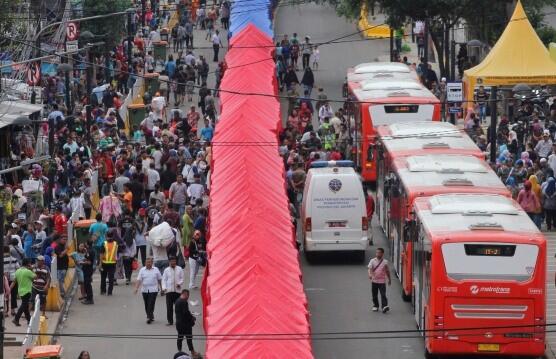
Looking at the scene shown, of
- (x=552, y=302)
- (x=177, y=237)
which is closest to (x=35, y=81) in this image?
(x=177, y=237)

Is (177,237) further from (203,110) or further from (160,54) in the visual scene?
(160,54)

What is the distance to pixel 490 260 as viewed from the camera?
→ 30.9 m

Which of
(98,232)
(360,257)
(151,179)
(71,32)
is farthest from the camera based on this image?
(71,32)

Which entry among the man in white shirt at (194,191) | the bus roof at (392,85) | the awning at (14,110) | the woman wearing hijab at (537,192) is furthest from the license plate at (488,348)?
the awning at (14,110)

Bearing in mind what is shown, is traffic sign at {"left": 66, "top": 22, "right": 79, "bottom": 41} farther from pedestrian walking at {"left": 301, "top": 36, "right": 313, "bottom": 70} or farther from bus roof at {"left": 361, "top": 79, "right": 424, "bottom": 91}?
pedestrian walking at {"left": 301, "top": 36, "right": 313, "bottom": 70}

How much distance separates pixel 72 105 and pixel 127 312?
68.0 feet

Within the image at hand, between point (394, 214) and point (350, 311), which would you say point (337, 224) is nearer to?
point (394, 214)

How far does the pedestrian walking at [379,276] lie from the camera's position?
116ft

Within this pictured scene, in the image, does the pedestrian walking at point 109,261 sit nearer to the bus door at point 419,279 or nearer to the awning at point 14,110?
the bus door at point 419,279

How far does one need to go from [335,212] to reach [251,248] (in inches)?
285

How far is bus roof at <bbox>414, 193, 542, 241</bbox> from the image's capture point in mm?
31359

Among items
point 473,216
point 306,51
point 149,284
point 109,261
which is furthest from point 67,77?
point 473,216

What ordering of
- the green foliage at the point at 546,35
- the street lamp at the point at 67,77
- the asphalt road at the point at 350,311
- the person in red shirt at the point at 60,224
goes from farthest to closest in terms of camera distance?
1. the green foliage at the point at 546,35
2. the street lamp at the point at 67,77
3. the person in red shirt at the point at 60,224
4. the asphalt road at the point at 350,311

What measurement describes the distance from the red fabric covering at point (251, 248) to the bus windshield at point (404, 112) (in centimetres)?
267
